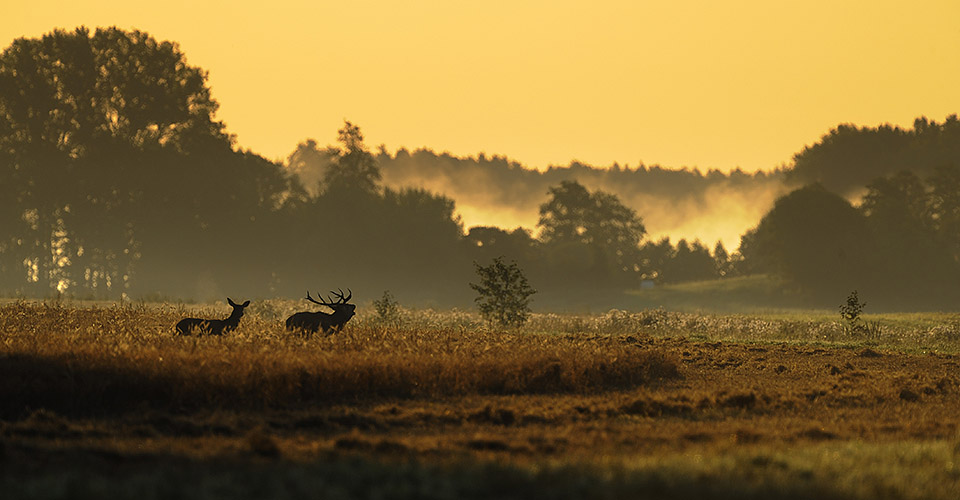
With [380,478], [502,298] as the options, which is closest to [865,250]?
[502,298]

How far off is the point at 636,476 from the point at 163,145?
78.7m

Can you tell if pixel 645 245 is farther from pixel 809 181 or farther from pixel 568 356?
pixel 568 356

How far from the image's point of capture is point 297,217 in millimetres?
96375

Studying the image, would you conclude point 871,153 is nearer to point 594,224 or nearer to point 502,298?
point 594,224

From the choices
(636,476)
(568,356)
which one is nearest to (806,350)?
(568,356)

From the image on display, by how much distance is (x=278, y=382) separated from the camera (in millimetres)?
19953

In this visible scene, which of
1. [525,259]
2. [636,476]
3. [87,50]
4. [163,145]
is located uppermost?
[87,50]

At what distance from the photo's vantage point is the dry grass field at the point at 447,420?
1269 centimetres

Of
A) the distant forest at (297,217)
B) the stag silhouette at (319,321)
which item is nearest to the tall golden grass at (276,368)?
the stag silhouette at (319,321)

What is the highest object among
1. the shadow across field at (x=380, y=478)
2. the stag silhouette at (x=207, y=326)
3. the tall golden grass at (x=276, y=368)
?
the stag silhouette at (x=207, y=326)

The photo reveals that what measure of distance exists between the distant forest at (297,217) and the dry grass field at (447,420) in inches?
1971

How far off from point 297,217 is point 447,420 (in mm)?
79398

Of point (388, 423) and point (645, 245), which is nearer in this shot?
point (388, 423)

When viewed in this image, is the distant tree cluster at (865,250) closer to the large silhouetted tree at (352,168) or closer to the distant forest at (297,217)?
the distant forest at (297,217)
